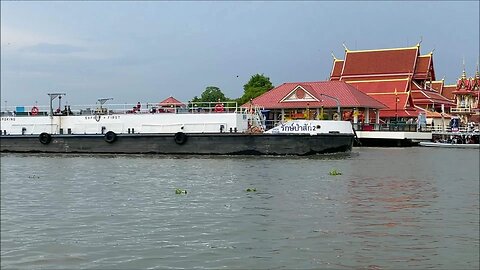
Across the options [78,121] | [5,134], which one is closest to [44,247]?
[78,121]

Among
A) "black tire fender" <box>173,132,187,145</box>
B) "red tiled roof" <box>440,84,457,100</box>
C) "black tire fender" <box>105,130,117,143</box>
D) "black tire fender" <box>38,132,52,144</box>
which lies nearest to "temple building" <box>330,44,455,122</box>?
"red tiled roof" <box>440,84,457,100</box>

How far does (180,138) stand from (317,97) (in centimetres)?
1950

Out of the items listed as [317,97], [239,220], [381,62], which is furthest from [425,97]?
[239,220]

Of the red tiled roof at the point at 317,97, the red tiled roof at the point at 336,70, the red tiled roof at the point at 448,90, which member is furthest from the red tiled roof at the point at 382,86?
the red tiled roof at the point at 448,90

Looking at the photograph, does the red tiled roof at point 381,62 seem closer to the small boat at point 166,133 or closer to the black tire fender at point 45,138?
the small boat at point 166,133

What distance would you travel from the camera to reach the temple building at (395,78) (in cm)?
5334

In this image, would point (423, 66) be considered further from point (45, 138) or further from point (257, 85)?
point (45, 138)

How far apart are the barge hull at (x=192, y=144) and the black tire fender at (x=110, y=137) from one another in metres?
0.08

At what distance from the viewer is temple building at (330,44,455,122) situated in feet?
175

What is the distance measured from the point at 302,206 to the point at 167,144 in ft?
54.2

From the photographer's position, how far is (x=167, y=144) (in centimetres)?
2888

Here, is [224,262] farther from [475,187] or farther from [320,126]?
[320,126]

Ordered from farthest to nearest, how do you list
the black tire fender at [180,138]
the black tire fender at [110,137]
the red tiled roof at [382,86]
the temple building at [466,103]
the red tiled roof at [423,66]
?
the red tiled roof at [423,66] → the temple building at [466,103] → the red tiled roof at [382,86] → the black tire fender at [110,137] → the black tire fender at [180,138]

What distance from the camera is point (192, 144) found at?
28453 millimetres
